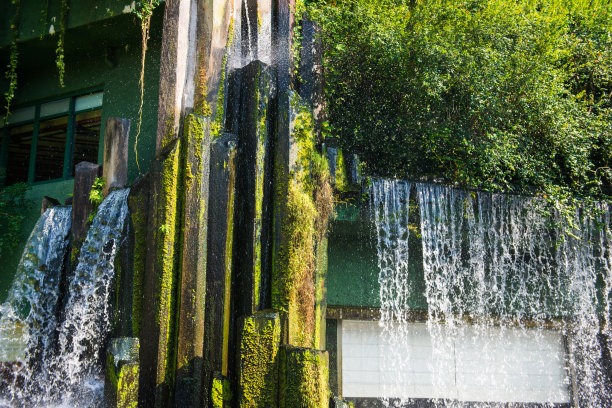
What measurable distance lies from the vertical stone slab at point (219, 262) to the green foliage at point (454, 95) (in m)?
2.73

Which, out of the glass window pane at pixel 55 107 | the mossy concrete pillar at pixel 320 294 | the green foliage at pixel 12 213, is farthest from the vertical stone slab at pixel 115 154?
the glass window pane at pixel 55 107

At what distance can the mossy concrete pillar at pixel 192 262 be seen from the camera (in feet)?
16.1

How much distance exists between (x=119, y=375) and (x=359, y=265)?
448cm

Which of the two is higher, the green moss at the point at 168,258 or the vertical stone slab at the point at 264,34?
the vertical stone slab at the point at 264,34

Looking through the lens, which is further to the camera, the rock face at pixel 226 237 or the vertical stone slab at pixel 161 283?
the vertical stone slab at pixel 161 283


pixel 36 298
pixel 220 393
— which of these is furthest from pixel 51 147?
pixel 220 393

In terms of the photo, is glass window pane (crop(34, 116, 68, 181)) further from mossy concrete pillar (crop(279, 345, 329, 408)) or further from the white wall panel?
mossy concrete pillar (crop(279, 345, 329, 408))

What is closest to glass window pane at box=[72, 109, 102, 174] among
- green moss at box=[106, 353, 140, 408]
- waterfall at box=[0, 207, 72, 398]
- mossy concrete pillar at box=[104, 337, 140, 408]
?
waterfall at box=[0, 207, 72, 398]

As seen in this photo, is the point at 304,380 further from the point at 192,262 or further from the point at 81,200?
the point at 81,200

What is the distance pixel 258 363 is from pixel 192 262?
1137mm

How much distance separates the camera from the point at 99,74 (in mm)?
9945

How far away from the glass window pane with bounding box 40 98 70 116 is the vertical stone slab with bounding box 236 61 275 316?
19.8 ft

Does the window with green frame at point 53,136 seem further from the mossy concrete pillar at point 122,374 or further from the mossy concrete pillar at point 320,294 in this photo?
the mossy concrete pillar at point 122,374

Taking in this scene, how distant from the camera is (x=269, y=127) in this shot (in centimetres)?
584
